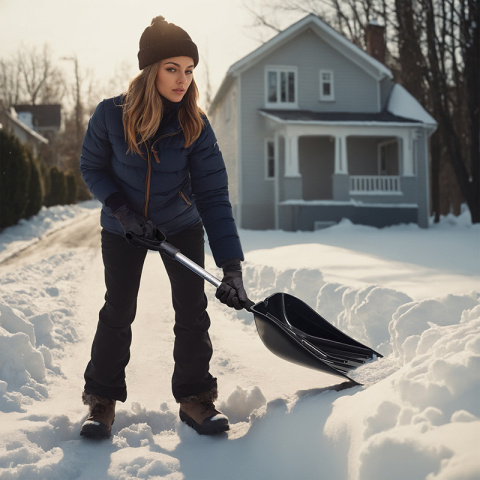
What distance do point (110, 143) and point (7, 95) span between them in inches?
2144

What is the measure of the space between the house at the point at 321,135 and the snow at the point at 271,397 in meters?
11.3

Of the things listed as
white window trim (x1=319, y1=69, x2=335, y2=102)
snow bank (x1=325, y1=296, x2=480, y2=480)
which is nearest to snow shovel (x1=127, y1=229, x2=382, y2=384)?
snow bank (x1=325, y1=296, x2=480, y2=480)

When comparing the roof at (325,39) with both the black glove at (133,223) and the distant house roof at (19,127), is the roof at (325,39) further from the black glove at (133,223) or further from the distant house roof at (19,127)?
the distant house roof at (19,127)

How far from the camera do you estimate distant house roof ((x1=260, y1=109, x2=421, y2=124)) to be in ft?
57.2

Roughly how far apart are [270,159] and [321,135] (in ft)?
6.77

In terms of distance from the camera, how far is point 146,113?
272 cm

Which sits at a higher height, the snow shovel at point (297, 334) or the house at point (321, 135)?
the house at point (321, 135)

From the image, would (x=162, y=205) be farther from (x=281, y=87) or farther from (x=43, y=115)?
(x=43, y=115)

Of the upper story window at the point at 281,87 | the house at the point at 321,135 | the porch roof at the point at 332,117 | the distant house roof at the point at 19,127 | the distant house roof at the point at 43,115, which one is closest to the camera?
the porch roof at the point at 332,117

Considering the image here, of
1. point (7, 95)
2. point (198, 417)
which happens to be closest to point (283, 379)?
point (198, 417)

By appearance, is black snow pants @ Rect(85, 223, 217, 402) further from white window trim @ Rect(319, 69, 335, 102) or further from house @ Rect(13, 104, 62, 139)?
house @ Rect(13, 104, 62, 139)

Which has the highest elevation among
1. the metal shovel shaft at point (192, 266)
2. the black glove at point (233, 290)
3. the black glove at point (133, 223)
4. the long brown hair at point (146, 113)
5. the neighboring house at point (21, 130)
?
the neighboring house at point (21, 130)

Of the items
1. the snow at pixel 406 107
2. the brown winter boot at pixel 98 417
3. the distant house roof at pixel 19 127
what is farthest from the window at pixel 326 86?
the distant house roof at pixel 19 127

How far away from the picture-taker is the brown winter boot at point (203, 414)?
9.12ft
